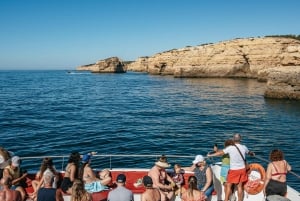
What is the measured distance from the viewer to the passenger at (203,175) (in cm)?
899

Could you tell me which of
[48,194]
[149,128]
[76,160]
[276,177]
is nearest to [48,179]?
[48,194]

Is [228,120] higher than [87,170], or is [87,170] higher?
[87,170]

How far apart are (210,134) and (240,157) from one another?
1811 centimetres

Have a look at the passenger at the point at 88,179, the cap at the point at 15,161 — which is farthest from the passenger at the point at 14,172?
the passenger at the point at 88,179

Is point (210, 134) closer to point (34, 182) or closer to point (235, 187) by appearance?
point (235, 187)

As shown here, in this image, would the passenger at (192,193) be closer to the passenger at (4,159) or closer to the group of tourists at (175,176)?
the group of tourists at (175,176)

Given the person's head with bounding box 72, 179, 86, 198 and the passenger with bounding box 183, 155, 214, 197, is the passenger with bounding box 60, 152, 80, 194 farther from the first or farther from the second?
the passenger with bounding box 183, 155, 214, 197

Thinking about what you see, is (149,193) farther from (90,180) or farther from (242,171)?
(242,171)

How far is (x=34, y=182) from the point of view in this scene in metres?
9.12

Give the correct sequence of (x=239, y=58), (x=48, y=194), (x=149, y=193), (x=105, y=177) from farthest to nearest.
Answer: (x=239, y=58), (x=105, y=177), (x=149, y=193), (x=48, y=194)

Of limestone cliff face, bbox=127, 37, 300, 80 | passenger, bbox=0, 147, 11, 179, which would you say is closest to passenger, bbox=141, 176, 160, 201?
passenger, bbox=0, 147, 11, 179

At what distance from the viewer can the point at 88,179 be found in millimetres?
8969

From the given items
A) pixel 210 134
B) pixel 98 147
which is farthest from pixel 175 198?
pixel 210 134

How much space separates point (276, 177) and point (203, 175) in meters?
1.93
